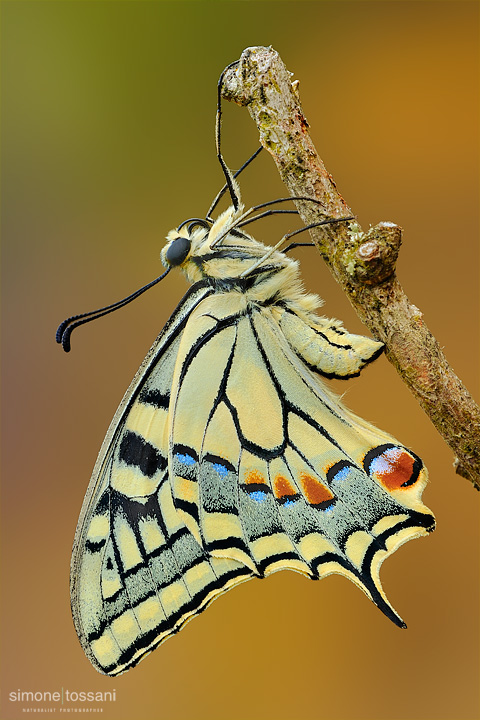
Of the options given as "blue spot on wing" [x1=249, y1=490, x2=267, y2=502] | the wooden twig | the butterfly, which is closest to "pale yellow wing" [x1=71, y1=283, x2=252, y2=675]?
the butterfly

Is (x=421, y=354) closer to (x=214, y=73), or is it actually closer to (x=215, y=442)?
(x=215, y=442)

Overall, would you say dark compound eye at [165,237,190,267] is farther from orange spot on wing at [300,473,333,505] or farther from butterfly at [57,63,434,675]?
orange spot on wing at [300,473,333,505]

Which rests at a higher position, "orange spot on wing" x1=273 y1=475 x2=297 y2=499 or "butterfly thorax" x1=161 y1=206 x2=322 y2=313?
"butterfly thorax" x1=161 y1=206 x2=322 y2=313

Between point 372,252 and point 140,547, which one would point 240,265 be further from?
point 140,547

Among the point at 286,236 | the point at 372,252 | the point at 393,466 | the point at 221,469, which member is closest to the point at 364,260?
the point at 372,252

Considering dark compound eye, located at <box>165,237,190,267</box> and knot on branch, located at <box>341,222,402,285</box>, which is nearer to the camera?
knot on branch, located at <box>341,222,402,285</box>

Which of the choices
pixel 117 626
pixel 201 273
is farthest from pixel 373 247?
pixel 117 626

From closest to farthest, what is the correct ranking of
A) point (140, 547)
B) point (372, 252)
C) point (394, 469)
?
point (372, 252) < point (394, 469) < point (140, 547)
